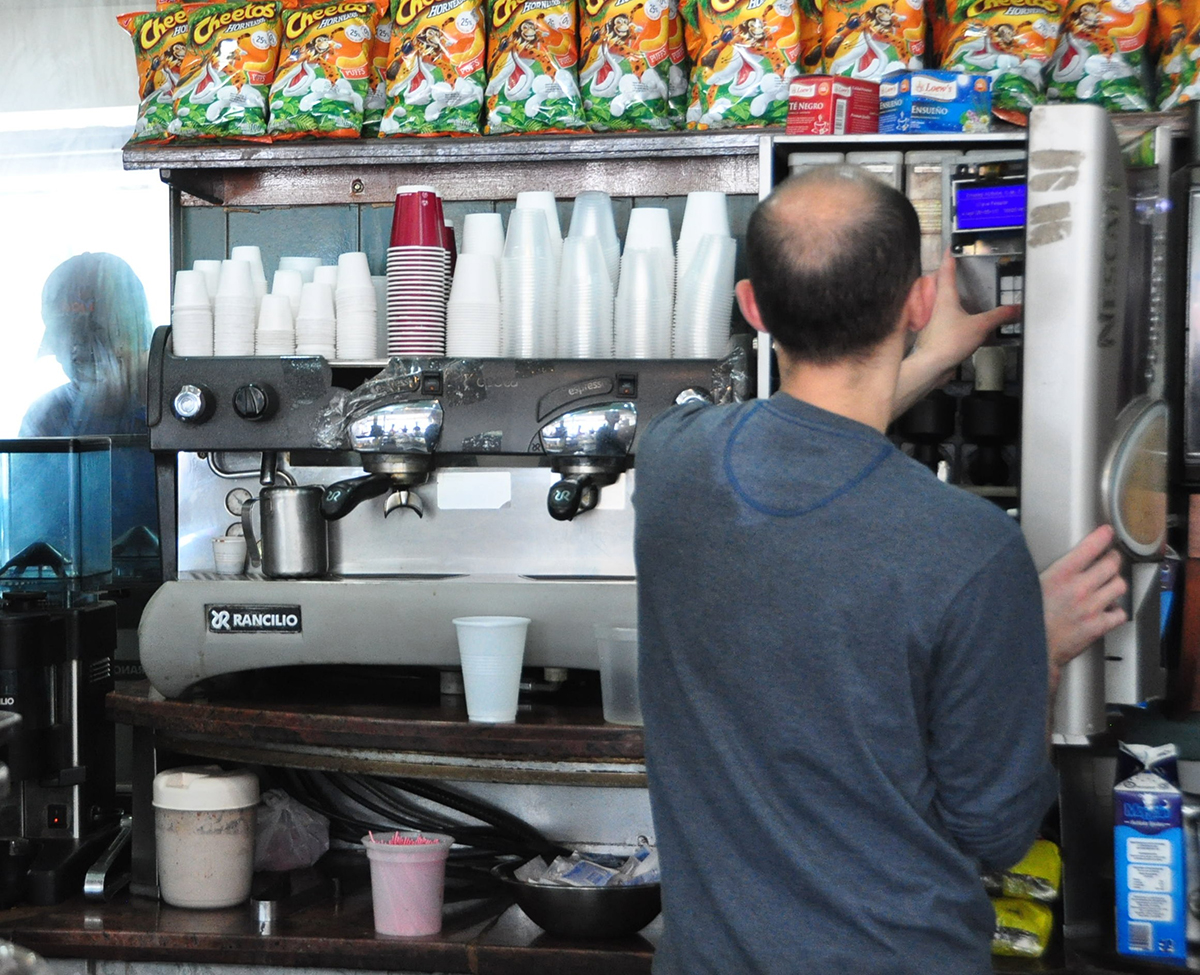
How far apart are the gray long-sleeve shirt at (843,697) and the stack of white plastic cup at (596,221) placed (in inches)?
43.4

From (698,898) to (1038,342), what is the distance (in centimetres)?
61

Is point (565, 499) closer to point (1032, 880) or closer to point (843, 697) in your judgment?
point (1032, 880)

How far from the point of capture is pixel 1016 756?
1.03 metres

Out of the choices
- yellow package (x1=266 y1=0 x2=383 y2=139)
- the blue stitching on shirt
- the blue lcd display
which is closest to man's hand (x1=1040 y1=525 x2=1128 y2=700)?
the blue stitching on shirt

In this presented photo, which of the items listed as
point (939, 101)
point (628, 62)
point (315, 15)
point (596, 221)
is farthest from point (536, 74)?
point (939, 101)

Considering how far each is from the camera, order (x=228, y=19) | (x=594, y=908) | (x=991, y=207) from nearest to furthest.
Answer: (x=991, y=207)
(x=594, y=908)
(x=228, y=19)

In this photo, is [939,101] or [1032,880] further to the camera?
[939,101]

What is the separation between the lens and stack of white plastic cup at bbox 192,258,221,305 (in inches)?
87.3

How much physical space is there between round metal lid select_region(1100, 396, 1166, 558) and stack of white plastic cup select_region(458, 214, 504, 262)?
1.09m

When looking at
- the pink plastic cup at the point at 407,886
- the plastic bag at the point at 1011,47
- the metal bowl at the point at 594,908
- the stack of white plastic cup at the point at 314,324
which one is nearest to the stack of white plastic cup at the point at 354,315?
the stack of white plastic cup at the point at 314,324

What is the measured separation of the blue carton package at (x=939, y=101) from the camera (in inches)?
75.5

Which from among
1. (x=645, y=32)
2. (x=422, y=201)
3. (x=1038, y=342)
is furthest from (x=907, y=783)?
(x=645, y=32)

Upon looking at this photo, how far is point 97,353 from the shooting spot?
3.00 meters

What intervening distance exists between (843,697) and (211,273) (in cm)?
155
